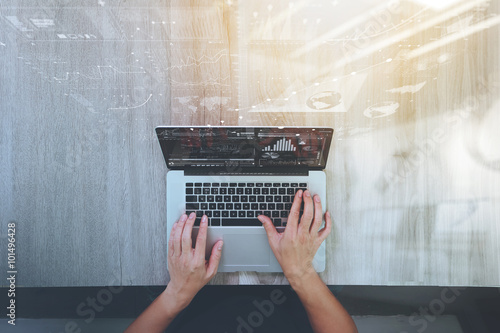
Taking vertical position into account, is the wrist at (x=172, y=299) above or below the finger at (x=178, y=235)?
below

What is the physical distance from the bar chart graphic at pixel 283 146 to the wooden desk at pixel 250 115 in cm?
12

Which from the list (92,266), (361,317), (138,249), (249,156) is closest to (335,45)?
A: (249,156)

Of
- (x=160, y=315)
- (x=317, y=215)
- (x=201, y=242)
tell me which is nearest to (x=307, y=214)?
(x=317, y=215)

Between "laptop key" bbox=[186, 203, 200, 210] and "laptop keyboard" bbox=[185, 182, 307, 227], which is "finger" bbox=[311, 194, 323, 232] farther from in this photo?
"laptop key" bbox=[186, 203, 200, 210]

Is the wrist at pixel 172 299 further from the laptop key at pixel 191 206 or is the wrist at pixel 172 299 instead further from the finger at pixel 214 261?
the laptop key at pixel 191 206

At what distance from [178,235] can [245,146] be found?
0.36 m

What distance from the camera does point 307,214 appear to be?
2.58 feet

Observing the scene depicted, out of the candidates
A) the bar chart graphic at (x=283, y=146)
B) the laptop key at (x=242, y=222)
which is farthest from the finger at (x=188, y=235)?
the bar chart graphic at (x=283, y=146)

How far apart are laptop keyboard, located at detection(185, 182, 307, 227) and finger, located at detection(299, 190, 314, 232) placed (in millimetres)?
37

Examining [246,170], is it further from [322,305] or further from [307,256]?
[322,305]

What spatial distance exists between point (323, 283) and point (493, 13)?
1081 millimetres

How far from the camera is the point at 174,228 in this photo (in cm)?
80

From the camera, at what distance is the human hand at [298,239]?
0.79 m

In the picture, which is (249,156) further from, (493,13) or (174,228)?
(493,13)
